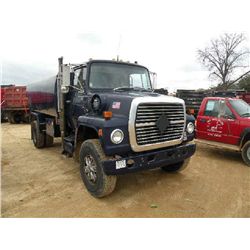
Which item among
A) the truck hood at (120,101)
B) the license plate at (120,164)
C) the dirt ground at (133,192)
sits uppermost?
the truck hood at (120,101)

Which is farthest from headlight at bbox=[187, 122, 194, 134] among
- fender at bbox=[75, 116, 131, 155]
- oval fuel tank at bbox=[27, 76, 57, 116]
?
oval fuel tank at bbox=[27, 76, 57, 116]

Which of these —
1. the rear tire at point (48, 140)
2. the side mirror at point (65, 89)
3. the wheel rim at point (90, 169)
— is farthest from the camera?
the rear tire at point (48, 140)

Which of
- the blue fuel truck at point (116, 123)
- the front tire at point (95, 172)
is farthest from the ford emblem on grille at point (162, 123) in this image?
the front tire at point (95, 172)

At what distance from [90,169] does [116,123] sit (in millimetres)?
1131

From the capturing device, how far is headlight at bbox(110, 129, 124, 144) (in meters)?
4.06

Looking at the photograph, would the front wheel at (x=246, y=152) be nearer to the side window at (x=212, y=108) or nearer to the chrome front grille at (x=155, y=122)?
the side window at (x=212, y=108)

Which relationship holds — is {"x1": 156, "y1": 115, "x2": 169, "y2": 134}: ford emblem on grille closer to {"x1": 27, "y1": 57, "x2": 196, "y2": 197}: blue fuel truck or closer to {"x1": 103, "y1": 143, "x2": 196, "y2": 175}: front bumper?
{"x1": 27, "y1": 57, "x2": 196, "y2": 197}: blue fuel truck

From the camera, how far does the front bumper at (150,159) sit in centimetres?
407

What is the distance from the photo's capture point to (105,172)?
413 cm

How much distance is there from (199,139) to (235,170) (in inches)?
74.6

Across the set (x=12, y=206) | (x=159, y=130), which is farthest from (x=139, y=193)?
(x=12, y=206)

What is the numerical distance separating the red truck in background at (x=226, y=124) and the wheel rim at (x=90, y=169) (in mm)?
4298

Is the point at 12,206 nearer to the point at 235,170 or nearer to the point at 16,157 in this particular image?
the point at 16,157

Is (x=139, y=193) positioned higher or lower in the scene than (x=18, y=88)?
lower
